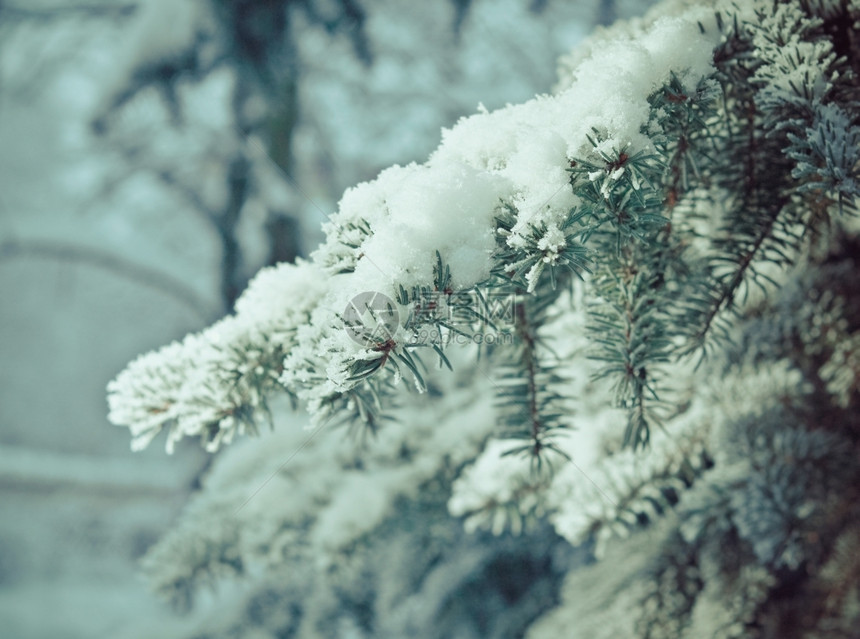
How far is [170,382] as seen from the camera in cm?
32

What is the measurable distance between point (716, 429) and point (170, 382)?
453 mm

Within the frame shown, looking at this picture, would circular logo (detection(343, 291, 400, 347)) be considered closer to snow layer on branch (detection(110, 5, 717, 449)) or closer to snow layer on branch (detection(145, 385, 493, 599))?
snow layer on branch (detection(110, 5, 717, 449))

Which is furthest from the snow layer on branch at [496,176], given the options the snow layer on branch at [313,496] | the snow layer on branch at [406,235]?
the snow layer on branch at [313,496]

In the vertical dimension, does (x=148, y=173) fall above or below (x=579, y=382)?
above

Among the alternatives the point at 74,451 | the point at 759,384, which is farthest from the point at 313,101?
the point at 759,384

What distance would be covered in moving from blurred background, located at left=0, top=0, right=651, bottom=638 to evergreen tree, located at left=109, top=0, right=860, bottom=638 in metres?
1.53

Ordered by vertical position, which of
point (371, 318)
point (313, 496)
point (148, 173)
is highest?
point (148, 173)

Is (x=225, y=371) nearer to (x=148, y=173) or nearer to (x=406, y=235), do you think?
(x=406, y=235)

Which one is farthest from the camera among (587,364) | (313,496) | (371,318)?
(313,496)

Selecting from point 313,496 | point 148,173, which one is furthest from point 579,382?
point 148,173

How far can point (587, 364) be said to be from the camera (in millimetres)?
513

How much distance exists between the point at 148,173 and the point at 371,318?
7.97 ft

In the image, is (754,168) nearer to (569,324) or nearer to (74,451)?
(569,324)

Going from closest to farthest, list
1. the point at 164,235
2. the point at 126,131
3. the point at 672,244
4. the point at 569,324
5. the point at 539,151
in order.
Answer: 1. the point at 539,151
2. the point at 672,244
3. the point at 569,324
4. the point at 126,131
5. the point at 164,235
